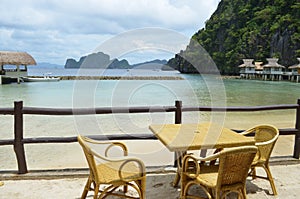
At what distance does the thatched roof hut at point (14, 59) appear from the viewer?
32.5 meters

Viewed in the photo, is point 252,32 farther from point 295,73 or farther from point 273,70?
point 295,73

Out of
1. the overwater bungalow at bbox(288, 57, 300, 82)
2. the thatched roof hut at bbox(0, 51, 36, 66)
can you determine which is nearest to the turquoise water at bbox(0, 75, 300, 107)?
the thatched roof hut at bbox(0, 51, 36, 66)

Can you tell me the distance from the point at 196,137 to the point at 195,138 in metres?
0.05

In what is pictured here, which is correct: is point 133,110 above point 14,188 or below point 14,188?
above

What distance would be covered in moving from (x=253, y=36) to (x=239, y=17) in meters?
10.7

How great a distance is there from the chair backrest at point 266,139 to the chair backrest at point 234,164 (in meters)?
0.51

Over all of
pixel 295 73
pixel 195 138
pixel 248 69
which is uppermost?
pixel 248 69

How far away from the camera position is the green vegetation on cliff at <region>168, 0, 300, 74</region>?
48.2 meters

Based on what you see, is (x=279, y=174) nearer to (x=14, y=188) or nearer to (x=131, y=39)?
(x=131, y=39)

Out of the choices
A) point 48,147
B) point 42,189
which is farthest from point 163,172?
point 48,147

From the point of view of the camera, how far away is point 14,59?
3281 cm

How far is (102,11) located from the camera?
22.6ft

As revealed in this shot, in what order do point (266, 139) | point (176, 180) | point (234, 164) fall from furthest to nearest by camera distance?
1. point (266, 139)
2. point (176, 180)
3. point (234, 164)

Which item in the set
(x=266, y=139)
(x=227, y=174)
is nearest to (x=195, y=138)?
(x=227, y=174)
